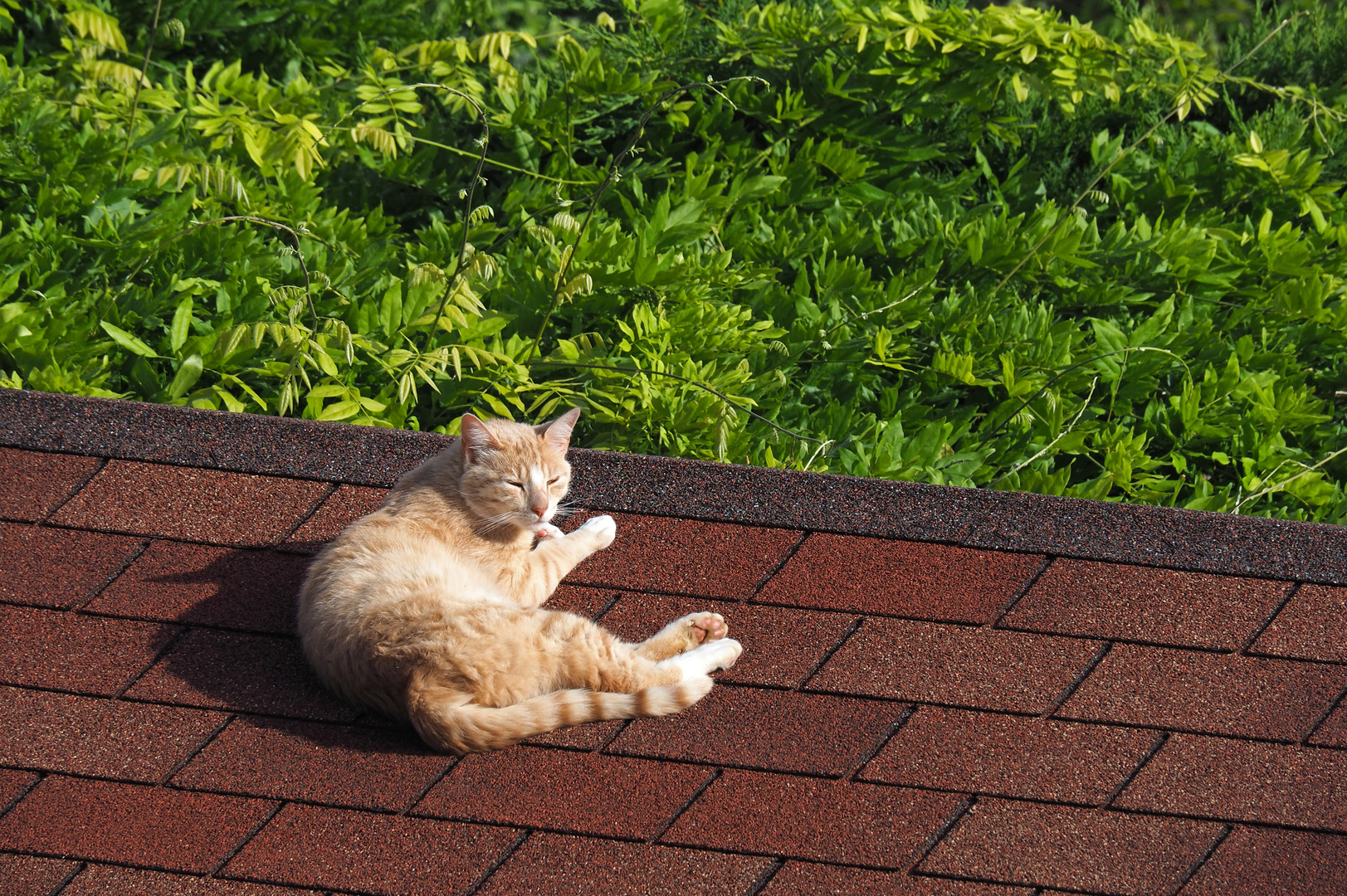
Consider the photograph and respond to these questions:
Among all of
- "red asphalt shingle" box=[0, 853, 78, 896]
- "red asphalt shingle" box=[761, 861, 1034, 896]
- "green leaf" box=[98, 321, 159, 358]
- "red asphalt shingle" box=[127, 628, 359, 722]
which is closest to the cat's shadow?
"red asphalt shingle" box=[127, 628, 359, 722]

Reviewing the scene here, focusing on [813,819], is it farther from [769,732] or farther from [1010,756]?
[1010,756]

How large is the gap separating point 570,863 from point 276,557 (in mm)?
1093

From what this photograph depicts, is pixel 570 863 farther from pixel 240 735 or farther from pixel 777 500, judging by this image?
pixel 777 500

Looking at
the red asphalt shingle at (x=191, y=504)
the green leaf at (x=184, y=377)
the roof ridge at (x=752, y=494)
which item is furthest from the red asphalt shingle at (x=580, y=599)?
the green leaf at (x=184, y=377)

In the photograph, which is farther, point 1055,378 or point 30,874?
point 1055,378

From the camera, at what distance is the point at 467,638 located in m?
2.35

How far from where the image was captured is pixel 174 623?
8.27ft

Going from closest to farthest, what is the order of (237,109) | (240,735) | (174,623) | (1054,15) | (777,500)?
(240,735) → (174,623) → (777,500) → (237,109) → (1054,15)

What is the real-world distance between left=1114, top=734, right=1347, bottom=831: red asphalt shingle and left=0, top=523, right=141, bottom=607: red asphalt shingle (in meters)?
2.32

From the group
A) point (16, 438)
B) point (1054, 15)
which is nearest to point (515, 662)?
point (16, 438)

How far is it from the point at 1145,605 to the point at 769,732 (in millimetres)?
922

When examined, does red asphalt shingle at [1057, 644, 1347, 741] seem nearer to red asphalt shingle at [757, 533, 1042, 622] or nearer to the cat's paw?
red asphalt shingle at [757, 533, 1042, 622]

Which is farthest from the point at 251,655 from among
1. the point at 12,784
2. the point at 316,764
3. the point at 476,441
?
the point at 476,441

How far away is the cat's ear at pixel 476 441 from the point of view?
2854 millimetres
